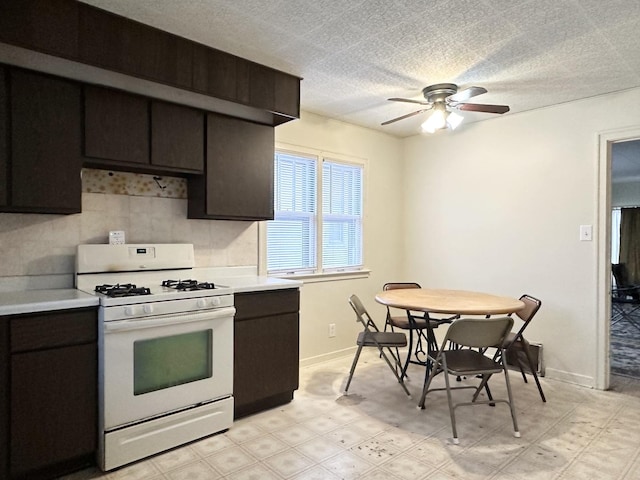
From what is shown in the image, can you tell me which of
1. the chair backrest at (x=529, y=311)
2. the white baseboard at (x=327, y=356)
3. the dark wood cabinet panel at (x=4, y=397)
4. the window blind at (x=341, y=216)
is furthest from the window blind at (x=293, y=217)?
the dark wood cabinet panel at (x=4, y=397)

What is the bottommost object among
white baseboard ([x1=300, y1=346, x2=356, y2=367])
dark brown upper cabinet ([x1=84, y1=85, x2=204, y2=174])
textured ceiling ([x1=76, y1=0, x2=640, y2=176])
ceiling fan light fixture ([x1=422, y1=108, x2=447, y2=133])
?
white baseboard ([x1=300, y1=346, x2=356, y2=367])

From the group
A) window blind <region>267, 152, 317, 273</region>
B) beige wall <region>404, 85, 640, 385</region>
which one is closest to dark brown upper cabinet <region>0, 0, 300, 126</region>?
window blind <region>267, 152, 317, 273</region>

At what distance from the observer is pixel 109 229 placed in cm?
267

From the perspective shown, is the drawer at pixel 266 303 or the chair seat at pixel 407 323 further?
the chair seat at pixel 407 323

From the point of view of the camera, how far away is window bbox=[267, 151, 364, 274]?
3689 mm

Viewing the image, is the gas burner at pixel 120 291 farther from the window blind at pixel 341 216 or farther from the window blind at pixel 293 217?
the window blind at pixel 341 216

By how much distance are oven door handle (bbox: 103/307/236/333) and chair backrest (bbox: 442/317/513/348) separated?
1.40 meters

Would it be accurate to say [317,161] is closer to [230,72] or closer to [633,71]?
[230,72]

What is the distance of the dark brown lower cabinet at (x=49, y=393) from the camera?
74.2 inches

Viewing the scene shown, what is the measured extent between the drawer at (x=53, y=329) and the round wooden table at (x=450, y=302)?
1.88 metres

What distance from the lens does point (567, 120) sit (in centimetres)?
353

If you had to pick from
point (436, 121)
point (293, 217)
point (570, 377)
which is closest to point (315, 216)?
point (293, 217)

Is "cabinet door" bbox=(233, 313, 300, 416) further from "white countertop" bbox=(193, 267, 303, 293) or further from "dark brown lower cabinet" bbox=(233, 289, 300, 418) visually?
"white countertop" bbox=(193, 267, 303, 293)

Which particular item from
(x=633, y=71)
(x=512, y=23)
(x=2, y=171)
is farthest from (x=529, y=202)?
(x=2, y=171)
